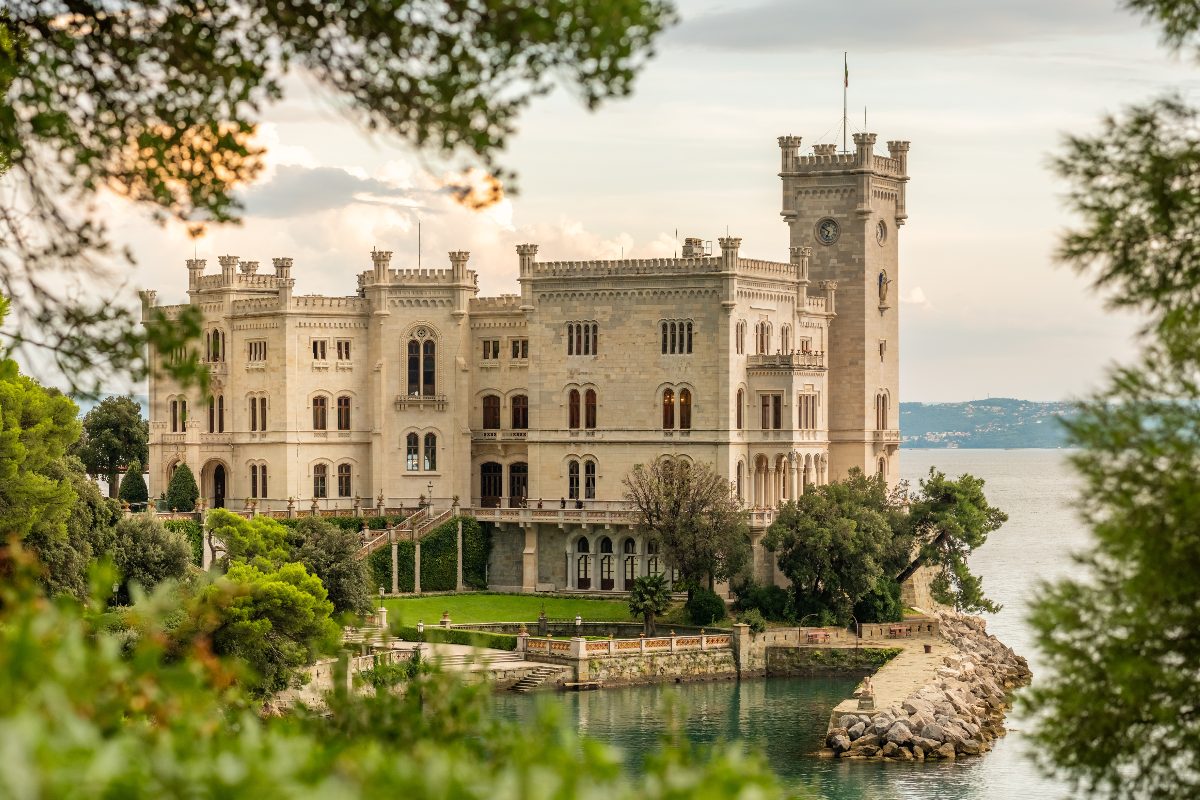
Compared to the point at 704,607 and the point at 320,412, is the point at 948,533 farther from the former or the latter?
the point at 320,412

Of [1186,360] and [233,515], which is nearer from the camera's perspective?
[1186,360]

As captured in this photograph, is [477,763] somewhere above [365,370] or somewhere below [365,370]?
below

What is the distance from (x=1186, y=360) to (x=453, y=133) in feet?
23.5

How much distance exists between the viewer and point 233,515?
58.7 m

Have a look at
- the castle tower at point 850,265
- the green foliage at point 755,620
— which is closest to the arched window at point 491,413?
the castle tower at point 850,265

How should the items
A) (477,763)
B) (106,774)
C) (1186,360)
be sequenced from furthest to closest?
1. (1186,360)
2. (477,763)
3. (106,774)

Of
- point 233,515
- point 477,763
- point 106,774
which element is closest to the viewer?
point 106,774

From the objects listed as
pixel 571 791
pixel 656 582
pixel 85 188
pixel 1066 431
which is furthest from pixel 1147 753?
pixel 656 582

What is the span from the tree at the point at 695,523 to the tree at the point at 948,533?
5.90 metres

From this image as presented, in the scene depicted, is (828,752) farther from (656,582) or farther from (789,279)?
(789,279)

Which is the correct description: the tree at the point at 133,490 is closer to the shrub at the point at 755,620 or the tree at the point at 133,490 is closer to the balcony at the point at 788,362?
the balcony at the point at 788,362

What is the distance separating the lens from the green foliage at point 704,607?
201ft

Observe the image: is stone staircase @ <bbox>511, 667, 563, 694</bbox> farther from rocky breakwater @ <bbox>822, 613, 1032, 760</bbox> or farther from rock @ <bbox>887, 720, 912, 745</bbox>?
rock @ <bbox>887, 720, 912, 745</bbox>

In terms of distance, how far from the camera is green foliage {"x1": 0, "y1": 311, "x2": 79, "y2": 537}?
1950 inches
